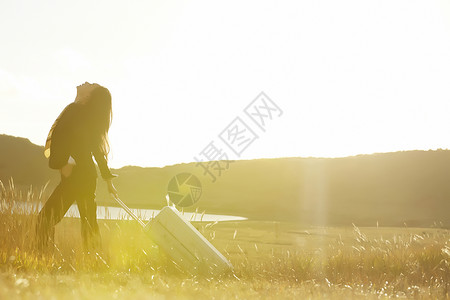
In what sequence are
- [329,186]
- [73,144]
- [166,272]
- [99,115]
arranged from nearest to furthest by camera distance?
[166,272]
[73,144]
[99,115]
[329,186]

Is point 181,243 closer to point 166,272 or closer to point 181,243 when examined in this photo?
point 181,243

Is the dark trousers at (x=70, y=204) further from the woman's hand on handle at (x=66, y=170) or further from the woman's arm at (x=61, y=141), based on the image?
the woman's arm at (x=61, y=141)

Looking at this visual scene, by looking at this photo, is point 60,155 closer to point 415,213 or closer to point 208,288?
point 208,288

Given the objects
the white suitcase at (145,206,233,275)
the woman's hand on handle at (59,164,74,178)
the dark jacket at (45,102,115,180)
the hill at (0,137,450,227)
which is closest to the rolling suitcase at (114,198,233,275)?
the white suitcase at (145,206,233,275)

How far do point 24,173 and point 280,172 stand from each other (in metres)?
26.7

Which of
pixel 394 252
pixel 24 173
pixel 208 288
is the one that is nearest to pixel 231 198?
pixel 24 173

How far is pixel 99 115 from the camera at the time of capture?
18.7 feet

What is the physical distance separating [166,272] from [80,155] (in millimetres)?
1564

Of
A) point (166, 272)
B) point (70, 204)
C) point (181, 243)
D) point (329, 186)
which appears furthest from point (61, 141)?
point (329, 186)

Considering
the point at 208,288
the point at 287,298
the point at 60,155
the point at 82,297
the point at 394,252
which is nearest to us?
the point at 82,297

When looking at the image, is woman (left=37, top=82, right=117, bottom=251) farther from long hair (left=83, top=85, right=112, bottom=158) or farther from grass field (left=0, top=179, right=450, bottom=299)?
grass field (left=0, top=179, right=450, bottom=299)

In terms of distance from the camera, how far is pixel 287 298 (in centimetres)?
404

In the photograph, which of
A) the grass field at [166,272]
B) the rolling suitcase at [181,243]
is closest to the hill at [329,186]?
the grass field at [166,272]

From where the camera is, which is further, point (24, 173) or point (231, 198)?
point (24, 173)
